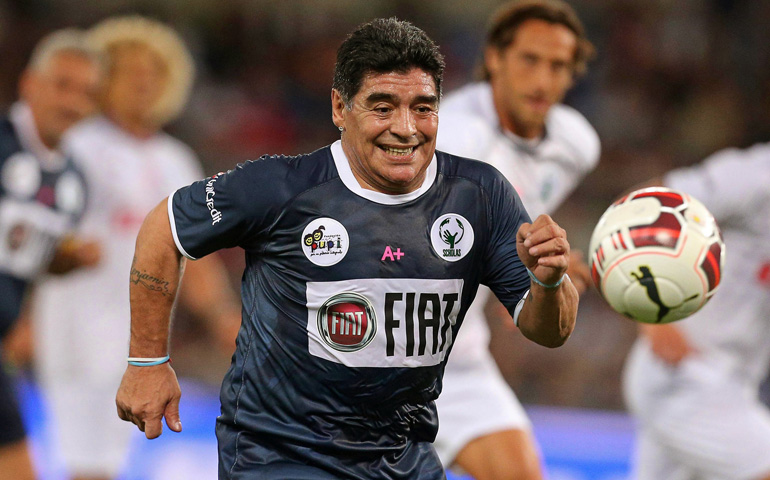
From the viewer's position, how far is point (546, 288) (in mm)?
3023

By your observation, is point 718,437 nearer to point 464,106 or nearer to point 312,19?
point 464,106

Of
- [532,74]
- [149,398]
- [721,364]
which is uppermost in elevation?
[532,74]

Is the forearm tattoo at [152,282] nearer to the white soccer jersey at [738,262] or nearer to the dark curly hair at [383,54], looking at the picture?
the dark curly hair at [383,54]

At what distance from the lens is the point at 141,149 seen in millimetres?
7645

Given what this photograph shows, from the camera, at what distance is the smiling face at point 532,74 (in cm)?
487

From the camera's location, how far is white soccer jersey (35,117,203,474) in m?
7.16

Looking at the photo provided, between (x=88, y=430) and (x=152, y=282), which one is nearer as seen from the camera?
(x=152, y=282)

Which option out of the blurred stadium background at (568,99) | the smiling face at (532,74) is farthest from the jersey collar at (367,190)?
the blurred stadium background at (568,99)

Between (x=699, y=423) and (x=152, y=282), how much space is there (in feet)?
11.9

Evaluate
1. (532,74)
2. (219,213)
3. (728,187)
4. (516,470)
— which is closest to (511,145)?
(532,74)

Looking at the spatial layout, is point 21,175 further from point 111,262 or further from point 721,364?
point 721,364

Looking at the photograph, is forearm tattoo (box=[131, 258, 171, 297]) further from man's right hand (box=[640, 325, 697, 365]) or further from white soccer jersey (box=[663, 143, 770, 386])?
man's right hand (box=[640, 325, 697, 365])

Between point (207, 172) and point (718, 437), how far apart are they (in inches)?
309

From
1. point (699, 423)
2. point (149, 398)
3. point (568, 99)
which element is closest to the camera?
point (149, 398)
